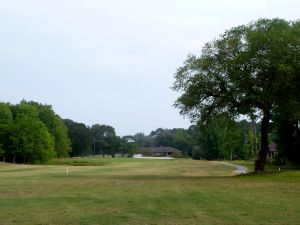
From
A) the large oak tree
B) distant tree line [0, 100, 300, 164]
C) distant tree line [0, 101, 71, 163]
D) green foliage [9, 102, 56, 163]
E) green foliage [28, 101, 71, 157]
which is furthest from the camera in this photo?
green foliage [28, 101, 71, 157]

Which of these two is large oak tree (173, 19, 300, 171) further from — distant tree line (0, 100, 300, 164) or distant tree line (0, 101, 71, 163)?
distant tree line (0, 101, 71, 163)

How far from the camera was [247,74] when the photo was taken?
127ft

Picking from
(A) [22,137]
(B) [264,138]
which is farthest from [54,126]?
(B) [264,138]

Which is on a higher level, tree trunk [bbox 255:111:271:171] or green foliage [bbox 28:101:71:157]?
green foliage [bbox 28:101:71:157]

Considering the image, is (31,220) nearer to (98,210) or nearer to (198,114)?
(98,210)

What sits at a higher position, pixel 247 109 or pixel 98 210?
pixel 247 109

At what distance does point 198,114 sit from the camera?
43.1 meters

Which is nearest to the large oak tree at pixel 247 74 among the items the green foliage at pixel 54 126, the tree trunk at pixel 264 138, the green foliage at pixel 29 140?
the tree trunk at pixel 264 138

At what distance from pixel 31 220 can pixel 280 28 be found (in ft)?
101

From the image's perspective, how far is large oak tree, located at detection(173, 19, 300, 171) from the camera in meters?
37.9

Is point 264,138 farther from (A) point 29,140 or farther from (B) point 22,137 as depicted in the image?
(A) point 29,140

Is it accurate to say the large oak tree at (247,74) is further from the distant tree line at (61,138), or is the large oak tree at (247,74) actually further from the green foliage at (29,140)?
the green foliage at (29,140)

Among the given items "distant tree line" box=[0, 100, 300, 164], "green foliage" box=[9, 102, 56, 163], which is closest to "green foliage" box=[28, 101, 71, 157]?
"distant tree line" box=[0, 100, 300, 164]

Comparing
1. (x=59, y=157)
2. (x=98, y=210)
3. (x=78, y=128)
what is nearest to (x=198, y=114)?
(x=98, y=210)
